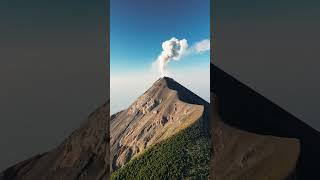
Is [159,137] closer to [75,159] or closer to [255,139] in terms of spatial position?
[75,159]

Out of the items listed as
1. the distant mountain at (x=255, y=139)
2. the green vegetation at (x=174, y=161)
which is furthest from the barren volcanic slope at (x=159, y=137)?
the distant mountain at (x=255, y=139)

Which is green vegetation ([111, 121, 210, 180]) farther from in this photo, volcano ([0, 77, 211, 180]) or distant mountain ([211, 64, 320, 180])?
distant mountain ([211, 64, 320, 180])

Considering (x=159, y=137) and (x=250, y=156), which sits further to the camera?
(x=250, y=156)

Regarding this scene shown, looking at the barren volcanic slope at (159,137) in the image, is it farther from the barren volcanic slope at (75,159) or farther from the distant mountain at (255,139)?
the barren volcanic slope at (75,159)

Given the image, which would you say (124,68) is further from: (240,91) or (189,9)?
(240,91)

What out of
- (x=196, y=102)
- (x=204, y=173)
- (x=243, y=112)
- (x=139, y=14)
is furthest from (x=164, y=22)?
(x=243, y=112)

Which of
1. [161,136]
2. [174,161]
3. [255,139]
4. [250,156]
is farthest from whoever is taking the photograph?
[255,139]

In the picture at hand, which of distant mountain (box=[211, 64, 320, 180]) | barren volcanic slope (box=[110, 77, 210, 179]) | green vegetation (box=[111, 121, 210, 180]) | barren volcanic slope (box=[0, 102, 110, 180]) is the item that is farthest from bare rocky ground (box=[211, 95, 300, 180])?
barren volcanic slope (box=[0, 102, 110, 180])

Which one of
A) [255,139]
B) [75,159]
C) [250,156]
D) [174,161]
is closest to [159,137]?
[174,161]
